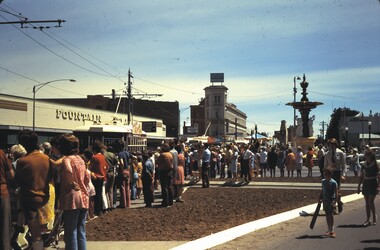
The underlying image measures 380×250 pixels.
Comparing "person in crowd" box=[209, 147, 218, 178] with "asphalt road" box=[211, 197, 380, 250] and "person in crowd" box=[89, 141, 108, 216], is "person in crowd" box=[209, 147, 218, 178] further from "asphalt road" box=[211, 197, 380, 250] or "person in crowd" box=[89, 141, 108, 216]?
"asphalt road" box=[211, 197, 380, 250]

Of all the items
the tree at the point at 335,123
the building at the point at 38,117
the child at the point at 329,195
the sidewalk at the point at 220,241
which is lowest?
the sidewalk at the point at 220,241

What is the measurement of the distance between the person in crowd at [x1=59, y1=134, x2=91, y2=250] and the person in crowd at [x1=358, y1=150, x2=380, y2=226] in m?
6.37

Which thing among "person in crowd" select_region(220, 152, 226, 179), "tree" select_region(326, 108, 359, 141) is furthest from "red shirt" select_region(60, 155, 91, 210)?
"tree" select_region(326, 108, 359, 141)

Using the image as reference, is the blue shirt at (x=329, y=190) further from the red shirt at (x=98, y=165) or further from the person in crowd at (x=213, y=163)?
the person in crowd at (x=213, y=163)

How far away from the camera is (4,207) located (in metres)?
5.62

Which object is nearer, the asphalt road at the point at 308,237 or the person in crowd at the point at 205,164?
the asphalt road at the point at 308,237

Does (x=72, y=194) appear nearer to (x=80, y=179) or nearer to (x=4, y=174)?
(x=80, y=179)

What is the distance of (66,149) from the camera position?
21.8 feet

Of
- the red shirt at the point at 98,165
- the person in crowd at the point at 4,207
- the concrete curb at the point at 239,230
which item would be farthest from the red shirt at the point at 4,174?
the red shirt at the point at 98,165

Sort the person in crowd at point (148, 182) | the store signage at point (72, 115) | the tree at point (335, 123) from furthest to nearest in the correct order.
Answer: the tree at point (335, 123) → the store signage at point (72, 115) → the person in crowd at point (148, 182)

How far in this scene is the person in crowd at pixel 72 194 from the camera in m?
6.45

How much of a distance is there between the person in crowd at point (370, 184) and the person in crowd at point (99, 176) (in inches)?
229

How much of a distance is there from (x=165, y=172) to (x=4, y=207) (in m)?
8.15

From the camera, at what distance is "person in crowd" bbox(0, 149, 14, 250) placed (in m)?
5.53
